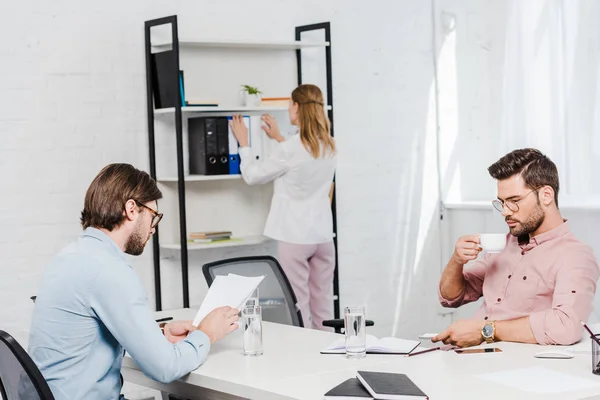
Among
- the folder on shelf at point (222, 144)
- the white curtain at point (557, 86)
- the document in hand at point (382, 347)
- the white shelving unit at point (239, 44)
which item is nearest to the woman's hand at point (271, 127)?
the folder on shelf at point (222, 144)

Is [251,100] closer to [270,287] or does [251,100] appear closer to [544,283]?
[270,287]

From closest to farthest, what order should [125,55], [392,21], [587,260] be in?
[587,260]
[125,55]
[392,21]

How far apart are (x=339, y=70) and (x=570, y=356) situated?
3157mm

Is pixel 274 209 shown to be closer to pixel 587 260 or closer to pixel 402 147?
pixel 402 147

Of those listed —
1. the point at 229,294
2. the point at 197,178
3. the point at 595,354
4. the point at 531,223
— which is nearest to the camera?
the point at 595,354

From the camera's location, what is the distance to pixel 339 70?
536 cm

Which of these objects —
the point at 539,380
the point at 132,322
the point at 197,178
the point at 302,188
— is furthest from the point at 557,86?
the point at 132,322

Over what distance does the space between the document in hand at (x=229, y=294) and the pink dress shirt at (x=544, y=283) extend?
0.81 meters

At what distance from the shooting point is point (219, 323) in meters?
2.69

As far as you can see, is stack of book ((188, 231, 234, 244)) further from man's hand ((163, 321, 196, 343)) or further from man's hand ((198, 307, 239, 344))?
man's hand ((198, 307, 239, 344))

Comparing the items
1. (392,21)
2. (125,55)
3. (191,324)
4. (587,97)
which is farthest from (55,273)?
(392,21)

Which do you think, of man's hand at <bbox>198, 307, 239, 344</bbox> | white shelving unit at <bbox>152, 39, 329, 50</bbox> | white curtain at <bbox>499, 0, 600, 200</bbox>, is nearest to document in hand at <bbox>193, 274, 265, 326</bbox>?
man's hand at <bbox>198, 307, 239, 344</bbox>

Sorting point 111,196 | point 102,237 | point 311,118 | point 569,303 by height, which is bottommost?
point 569,303

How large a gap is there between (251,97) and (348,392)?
2825mm
